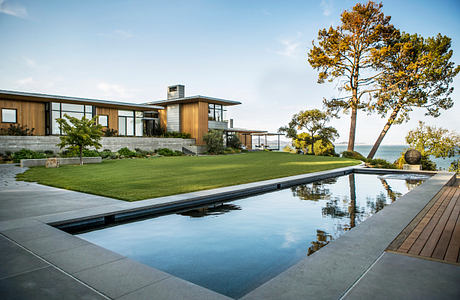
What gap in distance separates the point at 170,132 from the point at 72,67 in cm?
1130

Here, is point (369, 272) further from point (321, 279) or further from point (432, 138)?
point (432, 138)

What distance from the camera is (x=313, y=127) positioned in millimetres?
36000

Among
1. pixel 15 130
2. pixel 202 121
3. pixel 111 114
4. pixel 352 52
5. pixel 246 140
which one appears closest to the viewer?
pixel 15 130

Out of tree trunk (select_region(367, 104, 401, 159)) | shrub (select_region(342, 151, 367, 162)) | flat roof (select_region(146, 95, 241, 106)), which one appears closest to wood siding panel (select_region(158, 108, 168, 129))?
Result: flat roof (select_region(146, 95, 241, 106))

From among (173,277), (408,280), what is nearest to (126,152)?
(173,277)

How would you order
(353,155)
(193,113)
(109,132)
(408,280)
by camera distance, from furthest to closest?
(193,113) → (109,132) → (353,155) → (408,280)

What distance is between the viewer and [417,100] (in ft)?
73.1

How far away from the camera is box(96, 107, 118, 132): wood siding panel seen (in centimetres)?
2559

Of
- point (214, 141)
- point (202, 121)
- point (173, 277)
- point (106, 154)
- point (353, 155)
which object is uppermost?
point (202, 121)

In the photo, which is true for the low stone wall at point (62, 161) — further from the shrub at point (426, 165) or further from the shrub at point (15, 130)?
the shrub at point (426, 165)

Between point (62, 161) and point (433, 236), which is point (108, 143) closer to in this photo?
point (62, 161)

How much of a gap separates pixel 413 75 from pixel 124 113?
25.6m

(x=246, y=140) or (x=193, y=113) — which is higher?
(x=193, y=113)

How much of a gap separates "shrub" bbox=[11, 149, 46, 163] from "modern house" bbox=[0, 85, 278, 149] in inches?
178
